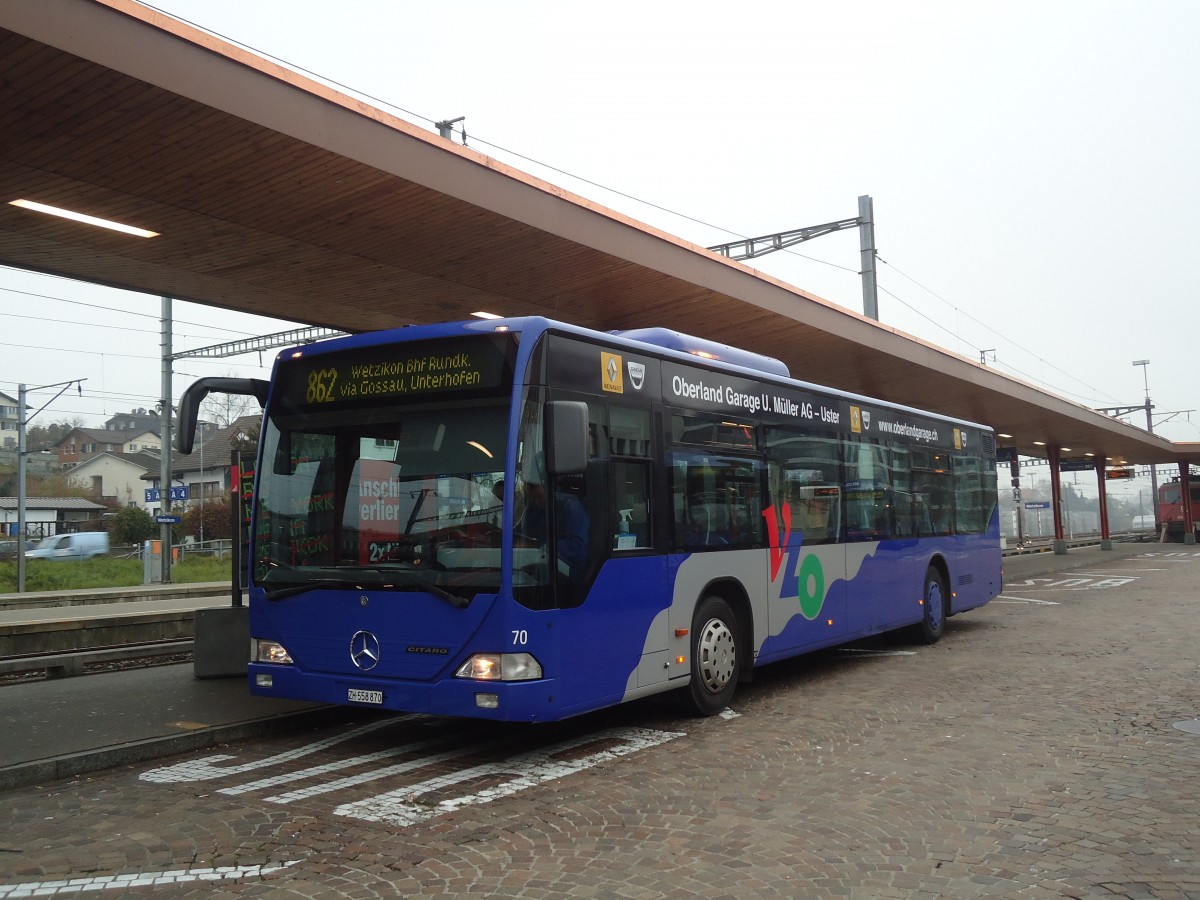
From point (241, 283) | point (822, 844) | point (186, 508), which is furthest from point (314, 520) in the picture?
point (186, 508)

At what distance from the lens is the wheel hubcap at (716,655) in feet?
27.5

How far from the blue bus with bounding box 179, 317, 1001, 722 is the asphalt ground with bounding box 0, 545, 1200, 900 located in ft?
2.03

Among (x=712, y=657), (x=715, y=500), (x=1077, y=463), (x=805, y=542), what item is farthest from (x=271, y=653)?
(x=1077, y=463)

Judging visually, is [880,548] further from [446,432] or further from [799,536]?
[446,432]

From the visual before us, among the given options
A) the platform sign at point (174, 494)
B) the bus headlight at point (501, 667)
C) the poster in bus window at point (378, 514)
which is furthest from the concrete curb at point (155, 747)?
the platform sign at point (174, 494)

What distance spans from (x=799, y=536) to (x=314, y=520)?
16.1 feet

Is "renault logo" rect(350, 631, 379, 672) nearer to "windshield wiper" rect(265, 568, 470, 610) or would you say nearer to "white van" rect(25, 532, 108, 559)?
"windshield wiper" rect(265, 568, 470, 610)

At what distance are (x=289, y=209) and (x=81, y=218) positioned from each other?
6.56 ft

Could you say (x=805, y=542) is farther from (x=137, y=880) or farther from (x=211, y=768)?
(x=137, y=880)

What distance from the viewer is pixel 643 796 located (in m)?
6.04

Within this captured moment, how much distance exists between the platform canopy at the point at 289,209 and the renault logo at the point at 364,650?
4.06 metres

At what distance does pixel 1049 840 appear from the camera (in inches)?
200

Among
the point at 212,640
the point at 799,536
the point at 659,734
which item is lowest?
the point at 659,734

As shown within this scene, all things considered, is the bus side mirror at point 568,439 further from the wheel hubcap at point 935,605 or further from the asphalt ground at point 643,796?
the wheel hubcap at point 935,605
